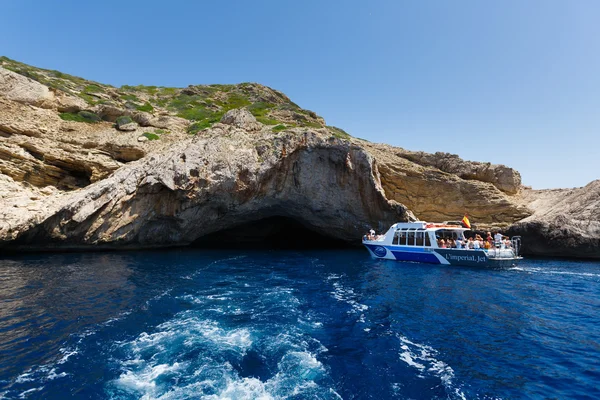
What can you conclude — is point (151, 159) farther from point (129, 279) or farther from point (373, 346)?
point (373, 346)

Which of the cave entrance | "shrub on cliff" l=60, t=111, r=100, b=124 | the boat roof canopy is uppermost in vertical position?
"shrub on cliff" l=60, t=111, r=100, b=124

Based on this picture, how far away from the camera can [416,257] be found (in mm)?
29266

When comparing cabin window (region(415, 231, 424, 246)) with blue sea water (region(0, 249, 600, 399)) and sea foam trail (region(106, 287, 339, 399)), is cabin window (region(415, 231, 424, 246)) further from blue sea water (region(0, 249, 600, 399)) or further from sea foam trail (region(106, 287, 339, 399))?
sea foam trail (region(106, 287, 339, 399))

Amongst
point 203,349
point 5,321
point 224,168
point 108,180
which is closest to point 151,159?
point 108,180

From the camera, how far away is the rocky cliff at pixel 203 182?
2686cm

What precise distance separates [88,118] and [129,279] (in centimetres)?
2645


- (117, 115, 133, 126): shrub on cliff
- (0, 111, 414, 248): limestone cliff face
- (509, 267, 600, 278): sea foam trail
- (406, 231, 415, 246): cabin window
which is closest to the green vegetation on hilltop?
(117, 115, 133, 126): shrub on cliff

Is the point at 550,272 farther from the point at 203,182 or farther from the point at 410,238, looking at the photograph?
the point at 203,182

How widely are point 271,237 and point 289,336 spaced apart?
39.3 m

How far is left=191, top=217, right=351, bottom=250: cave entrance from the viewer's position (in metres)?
42.2

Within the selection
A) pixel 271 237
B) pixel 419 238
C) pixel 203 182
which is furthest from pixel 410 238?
pixel 271 237

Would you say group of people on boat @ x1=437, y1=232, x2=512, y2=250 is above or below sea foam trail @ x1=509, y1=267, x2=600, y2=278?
above

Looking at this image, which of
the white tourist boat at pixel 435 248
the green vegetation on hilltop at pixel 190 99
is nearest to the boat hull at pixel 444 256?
the white tourist boat at pixel 435 248

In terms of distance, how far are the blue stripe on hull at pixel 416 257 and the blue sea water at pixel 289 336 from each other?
304 inches
